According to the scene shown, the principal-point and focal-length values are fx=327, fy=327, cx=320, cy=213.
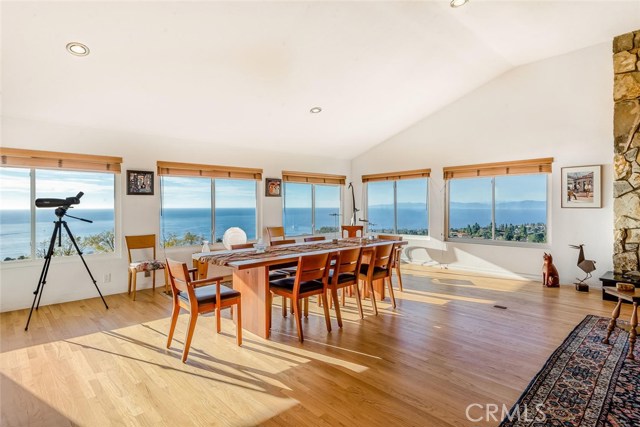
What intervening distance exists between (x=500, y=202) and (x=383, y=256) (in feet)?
10.7

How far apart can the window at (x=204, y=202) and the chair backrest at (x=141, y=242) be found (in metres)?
0.23

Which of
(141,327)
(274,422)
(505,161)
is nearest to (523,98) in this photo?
(505,161)

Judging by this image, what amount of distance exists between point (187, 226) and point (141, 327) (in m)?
2.30

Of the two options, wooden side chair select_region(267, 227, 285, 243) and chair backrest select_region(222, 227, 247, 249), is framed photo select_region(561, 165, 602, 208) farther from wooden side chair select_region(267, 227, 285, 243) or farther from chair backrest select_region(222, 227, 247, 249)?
chair backrest select_region(222, 227, 247, 249)

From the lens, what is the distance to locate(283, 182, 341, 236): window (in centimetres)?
689

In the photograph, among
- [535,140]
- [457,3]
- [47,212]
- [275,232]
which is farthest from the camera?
[275,232]

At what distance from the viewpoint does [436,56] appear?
4.54 metres

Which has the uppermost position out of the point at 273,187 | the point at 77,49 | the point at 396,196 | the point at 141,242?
the point at 77,49

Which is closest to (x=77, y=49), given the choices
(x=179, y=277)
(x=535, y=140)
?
(x=179, y=277)

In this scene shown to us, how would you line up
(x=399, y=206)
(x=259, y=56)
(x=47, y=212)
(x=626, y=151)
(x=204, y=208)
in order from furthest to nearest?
(x=399, y=206) < (x=204, y=208) < (x=626, y=151) < (x=47, y=212) < (x=259, y=56)

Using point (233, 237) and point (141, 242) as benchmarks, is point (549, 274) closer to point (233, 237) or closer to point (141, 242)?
point (233, 237)

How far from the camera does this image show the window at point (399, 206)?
6.79m

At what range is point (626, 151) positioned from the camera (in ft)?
14.5

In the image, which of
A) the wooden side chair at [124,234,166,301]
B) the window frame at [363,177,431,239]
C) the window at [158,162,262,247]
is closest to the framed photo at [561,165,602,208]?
the window frame at [363,177,431,239]
